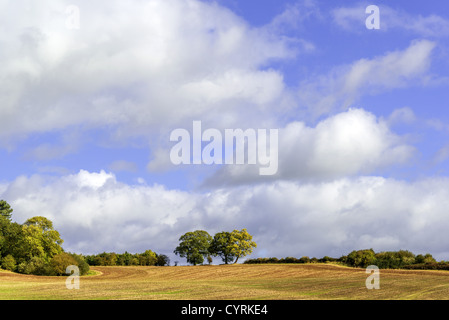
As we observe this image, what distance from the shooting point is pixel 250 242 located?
84.7m

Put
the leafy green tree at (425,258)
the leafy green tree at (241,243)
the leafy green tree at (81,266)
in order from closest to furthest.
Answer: the leafy green tree at (425,258)
the leafy green tree at (81,266)
the leafy green tree at (241,243)

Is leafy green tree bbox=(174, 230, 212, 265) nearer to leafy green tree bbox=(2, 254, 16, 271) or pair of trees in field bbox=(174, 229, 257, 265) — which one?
pair of trees in field bbox=(174, 229, 257, 265)

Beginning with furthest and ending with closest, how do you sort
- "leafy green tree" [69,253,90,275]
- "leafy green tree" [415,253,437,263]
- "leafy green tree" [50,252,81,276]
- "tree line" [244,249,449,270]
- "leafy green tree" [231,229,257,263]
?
"leafy green tree" [231,229,257,263] < "leafy green tree" [69,253,90,275] < "leafy green tree" [50,252,81,276] < "leafy green tree" [415,253,437,263] < "tree line" [244,249,449,270]

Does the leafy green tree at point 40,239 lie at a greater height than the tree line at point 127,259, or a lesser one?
greater

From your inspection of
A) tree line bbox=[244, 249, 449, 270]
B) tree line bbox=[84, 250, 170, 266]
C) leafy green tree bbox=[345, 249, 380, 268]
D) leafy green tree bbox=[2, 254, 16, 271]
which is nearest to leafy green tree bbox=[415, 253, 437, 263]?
tree line bbox=[244, 249, 449, 270]

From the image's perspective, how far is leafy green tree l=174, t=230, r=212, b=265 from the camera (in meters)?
85.5

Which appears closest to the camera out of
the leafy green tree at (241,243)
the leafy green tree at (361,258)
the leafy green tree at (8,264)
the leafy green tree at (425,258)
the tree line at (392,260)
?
the tree line at (392,260)

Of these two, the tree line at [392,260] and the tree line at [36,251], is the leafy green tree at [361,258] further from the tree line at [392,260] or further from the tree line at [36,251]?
the tree line at [36,251]

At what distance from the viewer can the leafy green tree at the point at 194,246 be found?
280ft

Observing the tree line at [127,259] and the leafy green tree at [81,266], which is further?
the tree line at [127,259]

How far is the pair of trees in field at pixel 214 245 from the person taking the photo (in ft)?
277

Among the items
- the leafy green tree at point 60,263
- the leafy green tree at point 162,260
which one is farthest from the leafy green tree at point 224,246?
the leafy green tree at point 60,263
